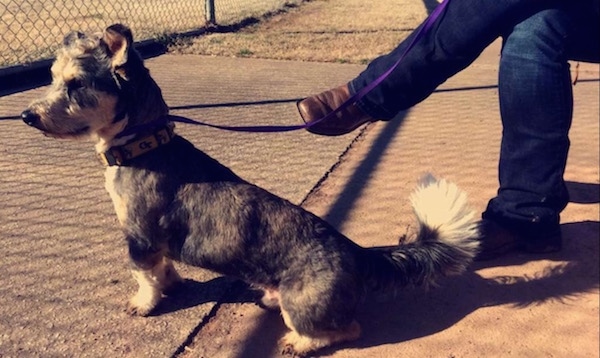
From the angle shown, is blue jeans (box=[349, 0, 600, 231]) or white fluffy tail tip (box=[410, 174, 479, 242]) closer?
white fluffy tail tip (box=[410, 174, 479, 242])

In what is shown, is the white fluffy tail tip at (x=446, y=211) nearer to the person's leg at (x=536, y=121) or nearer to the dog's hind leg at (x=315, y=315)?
the dog's hind leg at (x=315, y=315)

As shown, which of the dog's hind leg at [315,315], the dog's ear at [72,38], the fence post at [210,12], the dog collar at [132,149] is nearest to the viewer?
the dog's hind leg at [315,315]

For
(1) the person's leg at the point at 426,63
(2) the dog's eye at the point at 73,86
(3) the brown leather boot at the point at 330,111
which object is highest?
(2) the dog's eye at the point at 73,86

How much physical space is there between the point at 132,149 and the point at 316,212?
5.23 ft

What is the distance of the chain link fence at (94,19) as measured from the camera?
27.0 feet

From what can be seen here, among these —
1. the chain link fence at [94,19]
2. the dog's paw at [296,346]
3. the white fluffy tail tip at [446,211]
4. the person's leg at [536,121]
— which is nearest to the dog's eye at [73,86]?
the dog's paw at [296,346]

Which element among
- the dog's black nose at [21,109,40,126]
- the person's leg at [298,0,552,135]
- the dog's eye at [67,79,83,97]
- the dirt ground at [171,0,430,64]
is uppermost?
the dog's eye at [67,79,83,97]

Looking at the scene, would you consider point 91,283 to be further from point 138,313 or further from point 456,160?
point 456,160

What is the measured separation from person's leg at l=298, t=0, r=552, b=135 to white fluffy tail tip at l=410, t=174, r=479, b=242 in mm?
948

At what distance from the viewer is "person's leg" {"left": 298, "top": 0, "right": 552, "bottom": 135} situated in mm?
3375

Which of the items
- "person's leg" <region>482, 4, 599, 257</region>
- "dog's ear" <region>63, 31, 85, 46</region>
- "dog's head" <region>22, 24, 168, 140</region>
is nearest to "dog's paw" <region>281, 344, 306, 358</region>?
"dog's head" <region>22, 24, 168, 140</region>

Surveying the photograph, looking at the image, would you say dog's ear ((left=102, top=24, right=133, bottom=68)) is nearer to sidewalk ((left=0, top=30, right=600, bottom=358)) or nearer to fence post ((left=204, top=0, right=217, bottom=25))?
sidewalk ((left=0, top=30, right=600, bottom=358))

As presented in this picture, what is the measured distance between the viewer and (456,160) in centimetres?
519

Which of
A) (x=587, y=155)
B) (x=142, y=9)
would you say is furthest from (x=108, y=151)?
(x=142, y=9)
